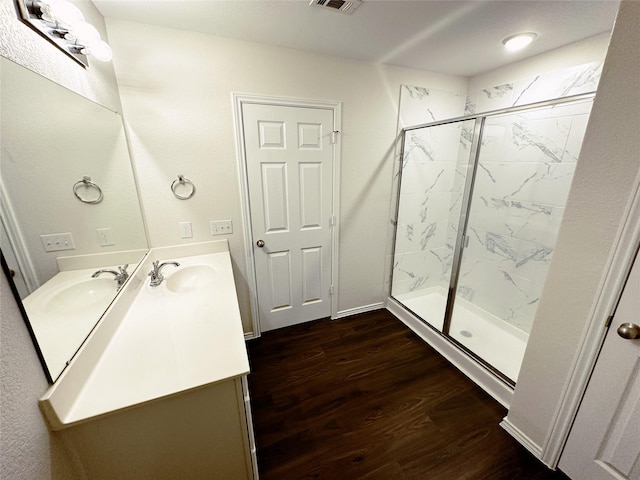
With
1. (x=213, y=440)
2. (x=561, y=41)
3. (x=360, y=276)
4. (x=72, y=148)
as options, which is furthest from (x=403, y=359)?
(x=561, y=41)

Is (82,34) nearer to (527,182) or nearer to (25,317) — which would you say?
(25,317)

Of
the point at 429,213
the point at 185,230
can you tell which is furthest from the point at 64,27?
the point at 429,213

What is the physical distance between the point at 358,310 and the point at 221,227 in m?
1.60

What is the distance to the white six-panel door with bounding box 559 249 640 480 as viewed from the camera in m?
1.00

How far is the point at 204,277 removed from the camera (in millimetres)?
1749

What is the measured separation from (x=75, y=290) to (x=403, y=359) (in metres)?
2.07

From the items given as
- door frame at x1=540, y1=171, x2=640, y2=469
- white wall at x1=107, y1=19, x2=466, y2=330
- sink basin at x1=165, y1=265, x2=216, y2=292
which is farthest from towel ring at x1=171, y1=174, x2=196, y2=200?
door frame at x1=540, y1=171, x2=640, y2=469

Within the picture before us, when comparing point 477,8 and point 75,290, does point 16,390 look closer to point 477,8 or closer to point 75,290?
point 75,290

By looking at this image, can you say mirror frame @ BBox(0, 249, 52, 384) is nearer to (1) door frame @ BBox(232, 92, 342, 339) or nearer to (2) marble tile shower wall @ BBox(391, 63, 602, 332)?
(1) door frame @ BBox(232, 92, 342, 339)

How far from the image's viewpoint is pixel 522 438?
141 cm

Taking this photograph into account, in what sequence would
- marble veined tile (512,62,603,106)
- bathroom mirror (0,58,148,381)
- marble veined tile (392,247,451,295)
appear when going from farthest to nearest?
marble veined tile (392,247,451,295), marble veined tile (512,62,603,106), bathroom mirror (0,58,148,381)

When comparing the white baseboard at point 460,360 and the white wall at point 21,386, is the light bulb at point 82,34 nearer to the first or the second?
the white wall at point 21,386

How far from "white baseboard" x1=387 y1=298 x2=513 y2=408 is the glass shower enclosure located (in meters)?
0.05

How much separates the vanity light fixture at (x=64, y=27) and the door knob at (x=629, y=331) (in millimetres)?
2379
